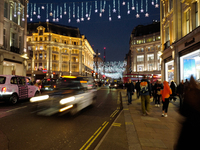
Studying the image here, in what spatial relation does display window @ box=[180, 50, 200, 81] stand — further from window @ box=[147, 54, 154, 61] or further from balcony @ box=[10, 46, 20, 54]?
window @ box=[147, 54, 154, 61]

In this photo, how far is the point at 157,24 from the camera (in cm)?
5488

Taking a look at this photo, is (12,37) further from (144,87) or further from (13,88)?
(144,87)

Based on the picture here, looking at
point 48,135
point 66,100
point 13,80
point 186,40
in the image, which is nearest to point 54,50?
point 13,80

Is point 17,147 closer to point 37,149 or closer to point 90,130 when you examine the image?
point 37,149

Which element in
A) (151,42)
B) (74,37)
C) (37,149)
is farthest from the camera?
(74,37)

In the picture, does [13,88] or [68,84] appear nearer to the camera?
[68,84]

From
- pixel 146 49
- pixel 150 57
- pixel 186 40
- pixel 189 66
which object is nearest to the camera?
pixel 186 40

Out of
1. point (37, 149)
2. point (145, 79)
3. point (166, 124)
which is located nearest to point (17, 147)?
point (37, 149)

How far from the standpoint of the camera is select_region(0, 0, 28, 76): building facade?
20.3 m

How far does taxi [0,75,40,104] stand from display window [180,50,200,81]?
50.7 ft

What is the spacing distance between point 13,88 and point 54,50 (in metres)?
45.1

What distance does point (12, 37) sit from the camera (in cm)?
2378

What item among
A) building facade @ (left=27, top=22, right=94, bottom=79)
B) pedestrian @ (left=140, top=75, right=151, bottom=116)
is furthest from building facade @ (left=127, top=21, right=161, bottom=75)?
pedestrian @ (left=140, top=75, right=151, bottom=116)

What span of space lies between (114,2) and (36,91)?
11.1 metres
